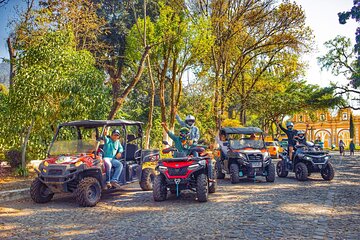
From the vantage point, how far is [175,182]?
9594 mm

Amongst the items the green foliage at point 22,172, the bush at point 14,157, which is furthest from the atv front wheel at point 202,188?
the bush at point 14,157

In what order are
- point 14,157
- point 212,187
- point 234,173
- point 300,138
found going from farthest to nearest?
point 14,157 < point 300,138 < point 234,173 < point 212,187

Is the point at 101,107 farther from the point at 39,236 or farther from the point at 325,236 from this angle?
the point at 325,236

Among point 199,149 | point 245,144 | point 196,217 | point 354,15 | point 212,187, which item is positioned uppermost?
point 354,15

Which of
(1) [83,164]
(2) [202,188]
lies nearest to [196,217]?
(2) [202,188]

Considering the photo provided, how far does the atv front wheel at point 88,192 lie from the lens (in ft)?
29.5

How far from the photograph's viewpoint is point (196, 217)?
303 inches

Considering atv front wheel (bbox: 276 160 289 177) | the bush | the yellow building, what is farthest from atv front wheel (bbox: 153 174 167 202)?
the yellow building

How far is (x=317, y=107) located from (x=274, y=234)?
1382 inches

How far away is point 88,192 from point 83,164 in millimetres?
665

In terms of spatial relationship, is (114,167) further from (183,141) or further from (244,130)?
(244,130)

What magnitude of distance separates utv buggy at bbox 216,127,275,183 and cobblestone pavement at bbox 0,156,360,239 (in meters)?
1.99

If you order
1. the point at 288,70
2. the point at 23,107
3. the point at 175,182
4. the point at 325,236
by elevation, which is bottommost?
the point at 325,236

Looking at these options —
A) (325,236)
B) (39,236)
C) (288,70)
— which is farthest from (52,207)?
(288,70)
